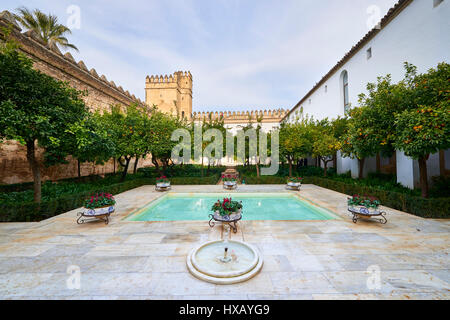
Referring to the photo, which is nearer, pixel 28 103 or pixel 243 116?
pixel 28 103

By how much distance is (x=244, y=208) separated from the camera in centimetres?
994

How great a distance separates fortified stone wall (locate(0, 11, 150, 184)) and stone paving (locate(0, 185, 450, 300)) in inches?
232

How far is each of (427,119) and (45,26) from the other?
28077mm

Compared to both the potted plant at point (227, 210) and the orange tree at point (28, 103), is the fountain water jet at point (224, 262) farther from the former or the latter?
the orange tree at point (28, 103)

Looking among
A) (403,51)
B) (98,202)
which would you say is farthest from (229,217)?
(403,51)

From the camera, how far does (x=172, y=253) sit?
4.42 meters

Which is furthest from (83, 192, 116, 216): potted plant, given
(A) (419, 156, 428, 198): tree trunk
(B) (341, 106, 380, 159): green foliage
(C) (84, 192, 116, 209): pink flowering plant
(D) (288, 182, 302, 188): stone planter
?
(A) (419, 156, 428, 198): tree trunk

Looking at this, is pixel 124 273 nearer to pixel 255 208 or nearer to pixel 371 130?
pixel 255 208

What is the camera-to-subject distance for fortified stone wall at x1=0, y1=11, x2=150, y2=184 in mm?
9867

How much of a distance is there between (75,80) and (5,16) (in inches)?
205

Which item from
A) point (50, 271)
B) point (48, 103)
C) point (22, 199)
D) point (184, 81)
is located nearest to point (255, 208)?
point (50, 271)

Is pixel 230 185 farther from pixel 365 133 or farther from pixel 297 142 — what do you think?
pixel 365 133

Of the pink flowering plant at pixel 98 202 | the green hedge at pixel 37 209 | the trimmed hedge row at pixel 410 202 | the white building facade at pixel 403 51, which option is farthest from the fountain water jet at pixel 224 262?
the white building facade at pixel 403 51

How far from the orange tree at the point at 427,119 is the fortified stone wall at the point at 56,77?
15.0 meters
